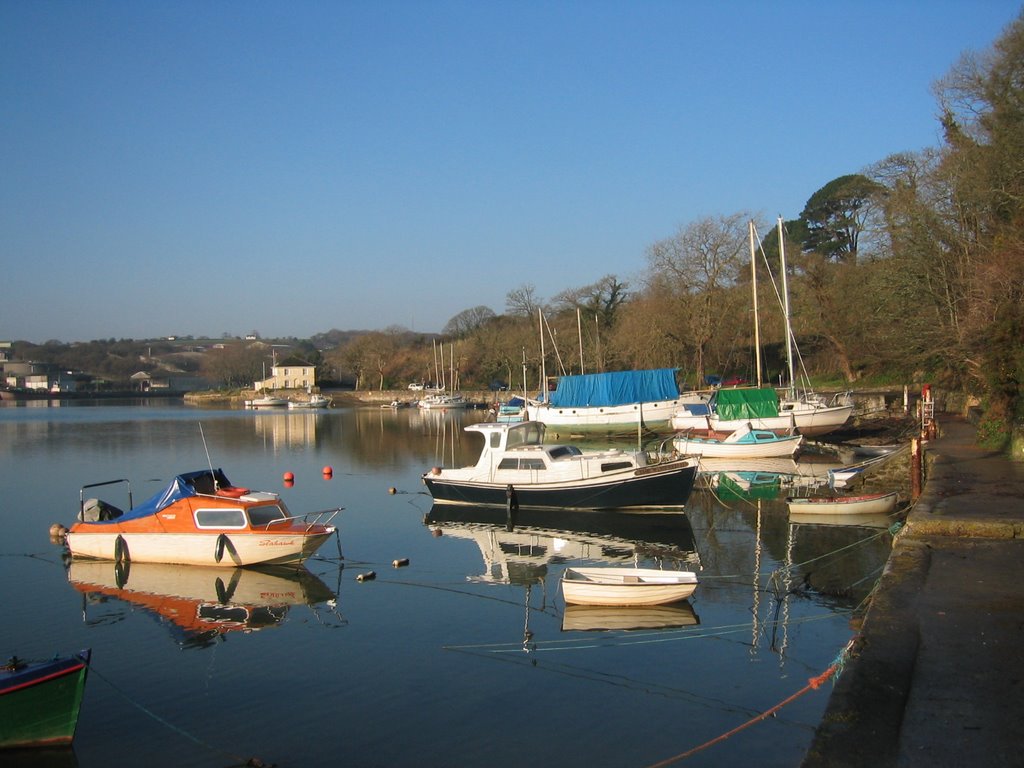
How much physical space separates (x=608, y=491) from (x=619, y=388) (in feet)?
97.5

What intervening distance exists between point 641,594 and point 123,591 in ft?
37.5

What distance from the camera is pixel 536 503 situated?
26.8 m

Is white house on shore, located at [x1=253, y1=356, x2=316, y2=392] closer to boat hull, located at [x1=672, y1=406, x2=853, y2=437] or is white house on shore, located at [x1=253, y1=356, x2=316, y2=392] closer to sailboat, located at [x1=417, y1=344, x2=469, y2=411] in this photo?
sailboat, located at [x1=417, y1=344, x2=469, y2=411]

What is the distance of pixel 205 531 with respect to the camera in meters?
20.2

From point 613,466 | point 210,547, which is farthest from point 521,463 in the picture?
point 210,547

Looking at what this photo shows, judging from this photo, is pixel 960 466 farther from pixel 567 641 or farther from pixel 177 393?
pixel 177 393

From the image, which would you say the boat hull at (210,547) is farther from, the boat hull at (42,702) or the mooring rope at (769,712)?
the mooring rope at (769,712)

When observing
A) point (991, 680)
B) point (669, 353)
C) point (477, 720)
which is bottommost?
point (477, 720)

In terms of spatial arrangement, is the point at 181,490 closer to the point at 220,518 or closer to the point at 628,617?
the point at 220,518

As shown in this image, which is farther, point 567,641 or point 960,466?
point 960,466

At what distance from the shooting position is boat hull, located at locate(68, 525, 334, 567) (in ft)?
65.0

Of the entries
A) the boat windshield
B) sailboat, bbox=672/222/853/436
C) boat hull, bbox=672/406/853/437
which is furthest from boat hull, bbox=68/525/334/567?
boat hull, bbox=672/406/853/437

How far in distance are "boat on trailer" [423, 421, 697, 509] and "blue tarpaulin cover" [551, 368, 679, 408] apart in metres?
27.2

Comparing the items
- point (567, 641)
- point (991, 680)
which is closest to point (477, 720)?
point (567, 641)
